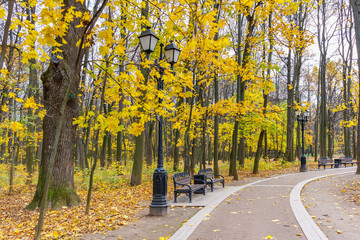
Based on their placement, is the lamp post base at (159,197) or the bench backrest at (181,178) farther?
the bench backrest at (181,178)

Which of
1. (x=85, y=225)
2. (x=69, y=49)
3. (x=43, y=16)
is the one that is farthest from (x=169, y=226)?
(x=69, y=49)

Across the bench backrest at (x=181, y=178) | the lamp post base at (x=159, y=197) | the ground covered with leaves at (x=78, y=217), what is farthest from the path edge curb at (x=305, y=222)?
the ground covered with leaves at (x=78, y=217)

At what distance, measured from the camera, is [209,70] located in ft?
41.1

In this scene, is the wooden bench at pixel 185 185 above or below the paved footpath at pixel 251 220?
above

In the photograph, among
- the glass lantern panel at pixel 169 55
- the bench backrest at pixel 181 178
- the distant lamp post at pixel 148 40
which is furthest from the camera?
the bench backrest at pixel 181 178

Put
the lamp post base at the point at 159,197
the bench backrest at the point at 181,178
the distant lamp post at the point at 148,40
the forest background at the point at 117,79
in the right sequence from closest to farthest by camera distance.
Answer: the forest background at the point at 117,79 < the lamp post base at the point at 159,197 < the distant lamp post at the point at 148,40 < the bench backrest at the point at 181,178

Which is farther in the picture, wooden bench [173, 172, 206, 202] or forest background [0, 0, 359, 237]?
wooden bench [173, 172, 206, 202]

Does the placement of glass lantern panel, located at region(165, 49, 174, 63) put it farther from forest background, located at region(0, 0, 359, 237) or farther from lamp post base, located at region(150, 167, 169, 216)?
lamp post base, located at region(150, 167, 169, 216)

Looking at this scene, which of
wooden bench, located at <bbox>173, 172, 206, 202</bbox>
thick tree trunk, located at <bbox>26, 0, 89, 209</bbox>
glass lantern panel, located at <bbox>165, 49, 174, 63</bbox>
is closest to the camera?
thick tree trunk, located at <bbox>26, 0, 89, 209</bbox>

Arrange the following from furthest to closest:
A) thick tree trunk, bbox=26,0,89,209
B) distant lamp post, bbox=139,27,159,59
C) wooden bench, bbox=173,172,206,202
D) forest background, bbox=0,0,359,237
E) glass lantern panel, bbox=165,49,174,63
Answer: wooden bench, bbox=173,172,206,202
glass lantern panel, bbox=165,49,174,63
thick tree trunk, bbox=26,0,89,209
distant lamp post, bbox=139,27,159,59
forest background, bbox=0,0,359,237

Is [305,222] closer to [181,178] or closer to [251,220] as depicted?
[251,220]

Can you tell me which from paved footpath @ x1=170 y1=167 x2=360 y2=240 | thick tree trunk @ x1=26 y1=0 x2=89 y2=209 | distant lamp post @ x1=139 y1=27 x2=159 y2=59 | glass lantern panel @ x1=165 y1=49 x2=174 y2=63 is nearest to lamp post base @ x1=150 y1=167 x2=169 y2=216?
paved footpath @ x1=170 y1=167 x2=360 y2=240

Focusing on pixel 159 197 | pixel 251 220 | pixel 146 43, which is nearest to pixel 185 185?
pixel 159 197

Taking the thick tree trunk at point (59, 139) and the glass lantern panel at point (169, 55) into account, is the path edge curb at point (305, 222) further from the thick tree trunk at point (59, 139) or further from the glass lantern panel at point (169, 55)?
the thick tree trunk at point (59, 139)
